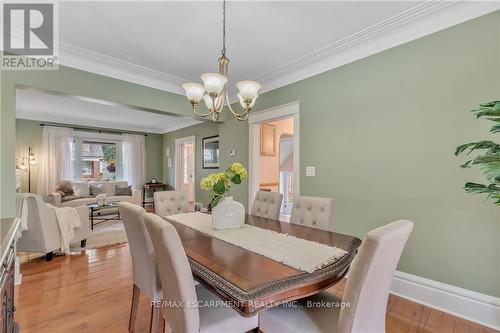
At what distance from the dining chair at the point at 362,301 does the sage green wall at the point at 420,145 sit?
1.28 metres

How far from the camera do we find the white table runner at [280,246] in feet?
4.18

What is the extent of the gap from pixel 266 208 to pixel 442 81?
193 centimetres

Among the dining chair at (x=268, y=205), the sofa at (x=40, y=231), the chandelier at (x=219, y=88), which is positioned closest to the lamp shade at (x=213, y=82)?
the chandelier at (x=219, y=88)

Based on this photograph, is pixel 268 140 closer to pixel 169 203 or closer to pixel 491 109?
pixel 169 203

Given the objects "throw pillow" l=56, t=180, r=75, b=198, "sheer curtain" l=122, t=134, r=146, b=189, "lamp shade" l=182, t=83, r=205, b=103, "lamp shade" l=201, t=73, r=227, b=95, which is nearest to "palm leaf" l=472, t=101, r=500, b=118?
"lamp shade" l=201, t=73, r=227, b=95

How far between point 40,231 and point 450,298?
4315mm

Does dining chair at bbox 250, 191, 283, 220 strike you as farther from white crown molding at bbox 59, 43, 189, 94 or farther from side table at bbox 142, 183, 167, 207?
side table at bbox 142, 183, 167, 207

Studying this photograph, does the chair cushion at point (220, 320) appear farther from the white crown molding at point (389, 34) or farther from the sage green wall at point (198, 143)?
the sage green wall at point (198, 143)

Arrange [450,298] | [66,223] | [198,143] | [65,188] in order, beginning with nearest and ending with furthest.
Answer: [450,298], [66,223], [65,188], [198,143]

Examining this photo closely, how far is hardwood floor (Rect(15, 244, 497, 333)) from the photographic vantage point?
1.83m

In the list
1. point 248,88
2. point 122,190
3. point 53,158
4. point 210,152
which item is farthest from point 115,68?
point 53,158

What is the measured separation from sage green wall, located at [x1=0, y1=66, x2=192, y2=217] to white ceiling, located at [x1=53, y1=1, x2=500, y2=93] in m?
0.15

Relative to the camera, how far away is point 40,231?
117 inches

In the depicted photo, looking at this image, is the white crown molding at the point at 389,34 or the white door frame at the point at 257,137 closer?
the white crown molding at the point at 389,34
